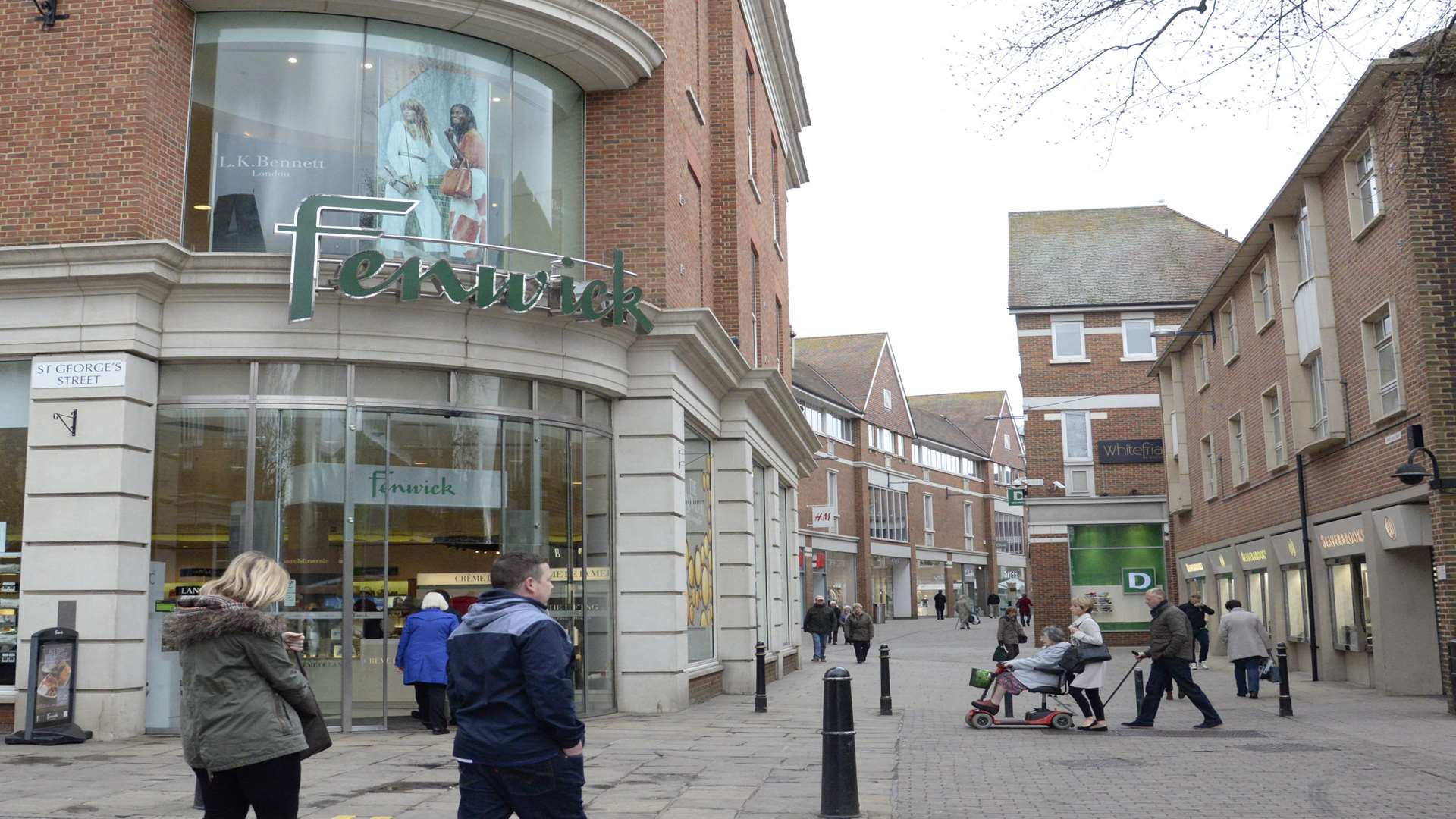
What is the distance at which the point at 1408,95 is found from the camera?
32.6 feet

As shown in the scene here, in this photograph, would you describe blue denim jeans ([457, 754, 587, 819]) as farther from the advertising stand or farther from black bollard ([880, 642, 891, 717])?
black bollard ([880, 642, 891, 717])

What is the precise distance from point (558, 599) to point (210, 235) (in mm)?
5616

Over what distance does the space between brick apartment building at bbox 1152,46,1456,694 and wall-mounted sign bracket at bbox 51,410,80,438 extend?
12.8m

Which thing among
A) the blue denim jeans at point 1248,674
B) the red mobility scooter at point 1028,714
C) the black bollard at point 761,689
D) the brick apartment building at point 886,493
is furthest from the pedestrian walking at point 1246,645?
the brick apartment building at point 886,493

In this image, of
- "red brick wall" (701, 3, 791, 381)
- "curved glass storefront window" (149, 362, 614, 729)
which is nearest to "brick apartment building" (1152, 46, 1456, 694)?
"red brick wall" (701, 3, 791, 381)

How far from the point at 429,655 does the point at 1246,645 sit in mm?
11757

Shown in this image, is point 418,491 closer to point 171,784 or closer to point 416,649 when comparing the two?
point 416,649

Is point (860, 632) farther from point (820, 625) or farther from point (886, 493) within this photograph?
point (886, 493)

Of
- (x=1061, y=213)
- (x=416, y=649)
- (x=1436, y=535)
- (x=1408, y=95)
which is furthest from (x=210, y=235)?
(x=1061, y=213)

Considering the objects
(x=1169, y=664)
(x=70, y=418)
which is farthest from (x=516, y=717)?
(x=1169, y=664)

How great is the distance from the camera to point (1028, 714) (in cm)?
1470

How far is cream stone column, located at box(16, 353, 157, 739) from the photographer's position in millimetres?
13008

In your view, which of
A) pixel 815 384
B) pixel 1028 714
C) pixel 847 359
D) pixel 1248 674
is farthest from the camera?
pixel 847 359

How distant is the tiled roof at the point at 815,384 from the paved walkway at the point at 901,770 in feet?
129
